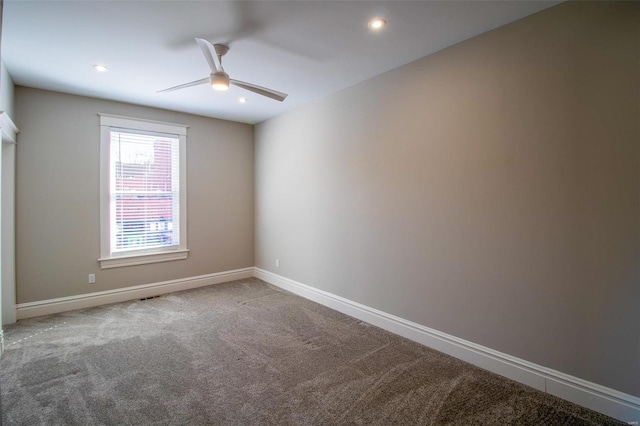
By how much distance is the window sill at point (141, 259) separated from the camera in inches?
174

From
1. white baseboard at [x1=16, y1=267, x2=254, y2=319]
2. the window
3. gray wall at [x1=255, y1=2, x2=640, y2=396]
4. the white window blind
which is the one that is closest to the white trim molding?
the window

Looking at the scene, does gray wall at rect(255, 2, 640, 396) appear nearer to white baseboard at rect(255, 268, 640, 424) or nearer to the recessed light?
white baseboard at rect(255, 268, 640, 424)

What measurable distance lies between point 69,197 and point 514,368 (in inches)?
209

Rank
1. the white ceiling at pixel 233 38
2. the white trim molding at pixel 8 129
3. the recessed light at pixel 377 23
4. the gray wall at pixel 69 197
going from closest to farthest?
the white ceiling at pixel 233 38, the recessed light at pixel 377 23, the white trim molding at pixel 8 129, the gray wall at pixel 69 197

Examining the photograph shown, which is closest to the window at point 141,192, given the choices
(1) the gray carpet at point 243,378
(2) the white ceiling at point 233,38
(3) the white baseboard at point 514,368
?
(2) the white ceiling at point 233,38

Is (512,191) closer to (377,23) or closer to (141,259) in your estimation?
(377,23)

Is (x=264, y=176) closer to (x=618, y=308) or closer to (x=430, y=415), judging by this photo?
(x=430, y=415)

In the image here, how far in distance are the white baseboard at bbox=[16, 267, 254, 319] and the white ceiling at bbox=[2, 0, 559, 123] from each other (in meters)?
2.69

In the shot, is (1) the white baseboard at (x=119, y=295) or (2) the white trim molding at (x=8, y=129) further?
(1) the white baseboard at (x=119, y=295)

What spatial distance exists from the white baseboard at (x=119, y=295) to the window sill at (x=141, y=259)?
1.13ft

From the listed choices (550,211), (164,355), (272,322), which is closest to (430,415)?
(550,211)

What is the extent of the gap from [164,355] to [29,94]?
3.59 m

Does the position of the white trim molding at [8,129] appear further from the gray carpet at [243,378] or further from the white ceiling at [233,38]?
the gray carpet at [243,378]

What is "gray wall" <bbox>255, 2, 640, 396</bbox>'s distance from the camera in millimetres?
2111
